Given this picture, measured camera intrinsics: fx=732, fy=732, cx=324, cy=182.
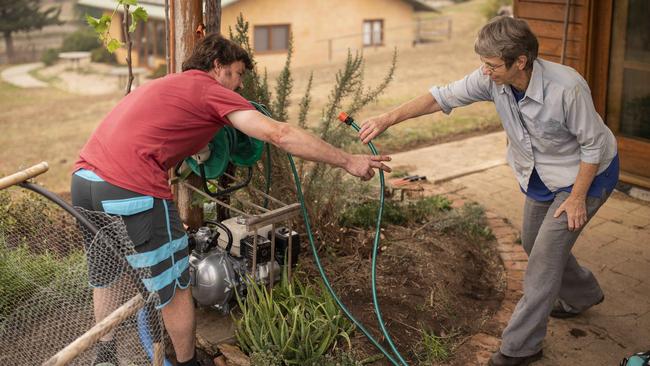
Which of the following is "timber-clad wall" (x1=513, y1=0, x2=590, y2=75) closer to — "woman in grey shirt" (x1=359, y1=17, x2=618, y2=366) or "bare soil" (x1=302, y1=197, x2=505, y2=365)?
"bare soil" (x1=302, y1=197, x2=505, y2=365)

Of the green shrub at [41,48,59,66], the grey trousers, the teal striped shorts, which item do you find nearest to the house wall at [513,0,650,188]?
the grey trousers

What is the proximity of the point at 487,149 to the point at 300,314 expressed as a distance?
4638 millimetres

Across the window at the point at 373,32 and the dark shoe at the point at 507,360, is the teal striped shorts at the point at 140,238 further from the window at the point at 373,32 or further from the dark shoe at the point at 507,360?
the window at the point at 373,32

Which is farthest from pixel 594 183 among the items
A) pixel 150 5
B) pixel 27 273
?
pixel 150 5

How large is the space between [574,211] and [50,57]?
21835 millimetres

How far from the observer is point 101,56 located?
23.1 meters

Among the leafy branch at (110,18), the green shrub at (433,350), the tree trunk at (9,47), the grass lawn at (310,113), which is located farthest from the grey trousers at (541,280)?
the tree trunk at (9,47)

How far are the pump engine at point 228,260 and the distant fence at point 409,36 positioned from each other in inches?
867

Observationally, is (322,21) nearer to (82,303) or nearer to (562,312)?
(562,312)

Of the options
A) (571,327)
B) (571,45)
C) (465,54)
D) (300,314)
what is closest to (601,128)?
(571,327)

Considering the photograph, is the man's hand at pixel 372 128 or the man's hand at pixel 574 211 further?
the man's hand at pixel 372 128

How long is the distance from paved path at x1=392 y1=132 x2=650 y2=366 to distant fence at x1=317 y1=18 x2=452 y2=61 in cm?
1885

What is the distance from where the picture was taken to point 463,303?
13.5 feet

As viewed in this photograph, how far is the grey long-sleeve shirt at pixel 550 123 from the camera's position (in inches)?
123
